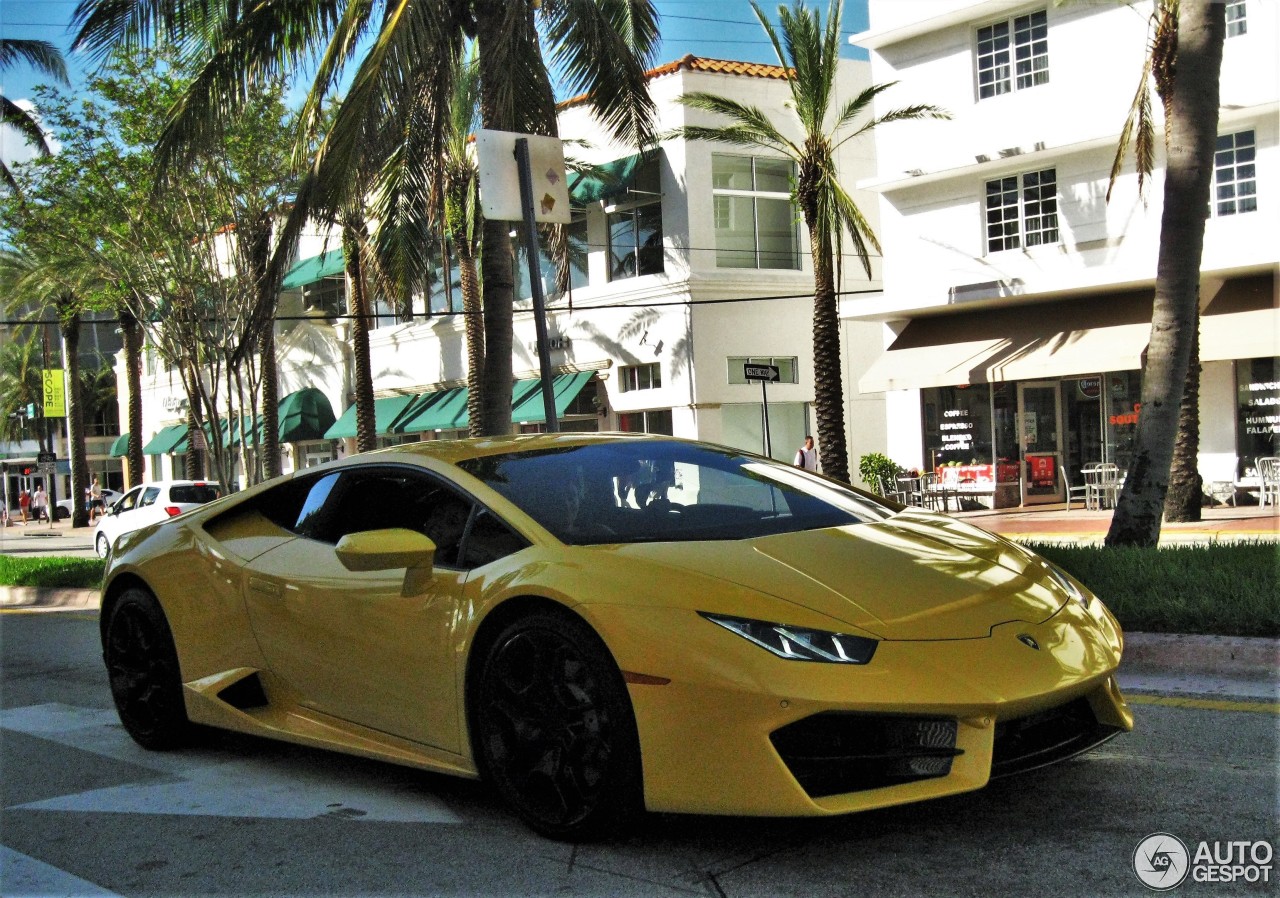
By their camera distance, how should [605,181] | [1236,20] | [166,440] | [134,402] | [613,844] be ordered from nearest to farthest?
1. [613,844]
2. [1236,20]
3. [605,181]
4. [134,402]
5. [166,440]

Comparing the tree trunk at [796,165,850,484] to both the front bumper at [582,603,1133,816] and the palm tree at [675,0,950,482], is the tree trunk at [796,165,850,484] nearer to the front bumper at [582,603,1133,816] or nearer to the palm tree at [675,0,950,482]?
the palm tree at [675,0,950,482]

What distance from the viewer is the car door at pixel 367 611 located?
4184 millimetres

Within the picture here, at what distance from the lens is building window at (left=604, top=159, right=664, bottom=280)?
89.7 feet

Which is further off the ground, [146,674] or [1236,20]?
[1236,20]

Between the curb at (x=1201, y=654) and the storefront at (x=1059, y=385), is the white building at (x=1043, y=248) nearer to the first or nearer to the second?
the storefront at (x=1059, y=385)

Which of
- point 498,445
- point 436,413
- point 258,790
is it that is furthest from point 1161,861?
point 436,413

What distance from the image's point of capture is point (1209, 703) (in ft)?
17.4

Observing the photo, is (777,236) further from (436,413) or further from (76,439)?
(76,439)

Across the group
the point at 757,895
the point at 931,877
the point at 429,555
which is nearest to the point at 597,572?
→ the point at 429,555

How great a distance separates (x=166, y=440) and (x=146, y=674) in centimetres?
4312

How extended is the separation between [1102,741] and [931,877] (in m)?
0.79

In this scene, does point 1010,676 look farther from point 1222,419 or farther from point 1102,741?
point 1222,419

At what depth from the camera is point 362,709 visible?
4.44 meters

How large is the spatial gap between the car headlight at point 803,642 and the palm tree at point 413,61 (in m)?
A: 8.68
